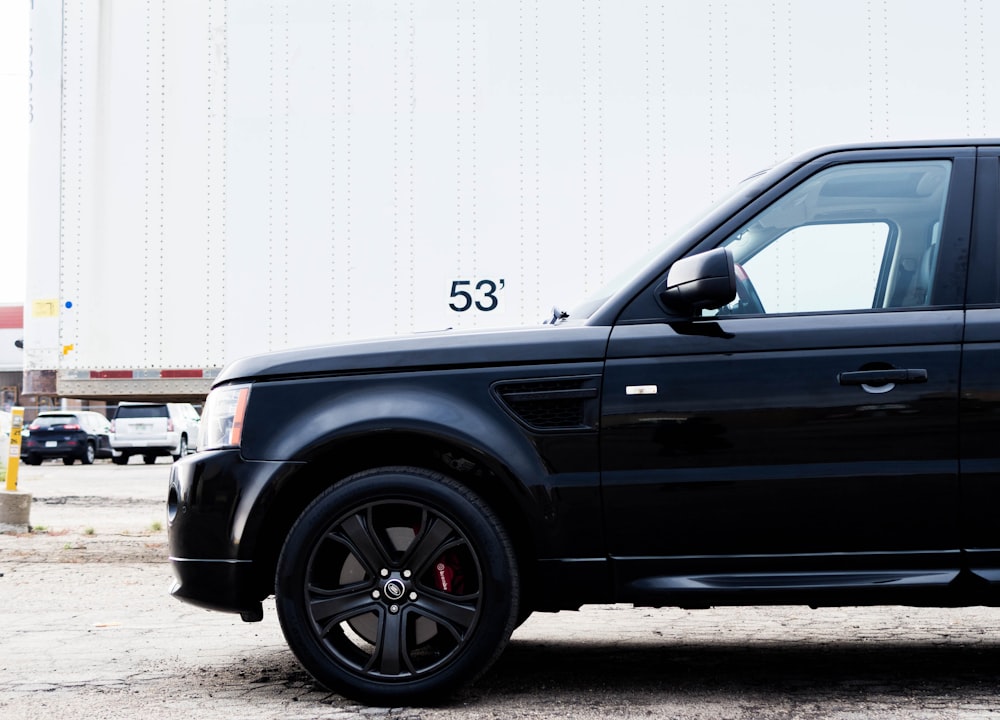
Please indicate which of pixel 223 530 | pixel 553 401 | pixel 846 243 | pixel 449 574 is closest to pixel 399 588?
pixel 449 574

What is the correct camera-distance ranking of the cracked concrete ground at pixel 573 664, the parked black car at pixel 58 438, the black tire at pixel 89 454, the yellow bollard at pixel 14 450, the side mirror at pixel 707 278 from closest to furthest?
the side mirror at pixel 707 278 < the cracked concrete ground at pixel 573 664 < the yellow bollard at pixel 14 450 < the parked black car at pixel 58 438 < the black tire at pixel 89 454

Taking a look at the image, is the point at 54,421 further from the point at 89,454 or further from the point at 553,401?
the point at 553,401

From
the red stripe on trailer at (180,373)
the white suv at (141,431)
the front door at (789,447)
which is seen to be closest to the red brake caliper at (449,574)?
the front door at (789,447)

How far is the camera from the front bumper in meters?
4.03

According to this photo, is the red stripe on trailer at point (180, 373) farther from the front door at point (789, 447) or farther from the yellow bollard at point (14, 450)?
the front door at point (789, 447)

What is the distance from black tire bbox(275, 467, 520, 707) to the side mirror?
3.25 ft

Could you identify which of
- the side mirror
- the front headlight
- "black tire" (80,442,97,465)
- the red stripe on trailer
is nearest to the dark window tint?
"black tire" (80,442,97,465)

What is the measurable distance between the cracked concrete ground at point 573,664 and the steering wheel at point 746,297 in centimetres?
133

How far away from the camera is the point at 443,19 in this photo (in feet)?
30.6

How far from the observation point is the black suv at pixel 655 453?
3830 mm

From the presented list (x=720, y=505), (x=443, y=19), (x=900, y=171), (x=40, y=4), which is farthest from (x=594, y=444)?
(x=40, y=4)

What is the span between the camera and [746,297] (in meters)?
4.11

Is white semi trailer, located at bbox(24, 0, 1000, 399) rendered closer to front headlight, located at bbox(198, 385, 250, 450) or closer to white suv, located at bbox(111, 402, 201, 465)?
front headlight, located at bbox(198, 385, 250, 450)

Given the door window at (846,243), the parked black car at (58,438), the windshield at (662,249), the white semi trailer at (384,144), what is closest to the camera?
the door window at (846,243)
